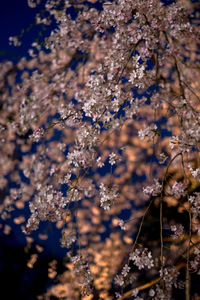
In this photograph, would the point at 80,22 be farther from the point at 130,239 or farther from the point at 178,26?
the point at 130,239

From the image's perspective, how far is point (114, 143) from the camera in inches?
100.0

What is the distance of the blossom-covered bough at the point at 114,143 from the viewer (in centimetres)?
179

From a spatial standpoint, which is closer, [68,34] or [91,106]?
[91,106]

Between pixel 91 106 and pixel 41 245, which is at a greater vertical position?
pixel 91 106

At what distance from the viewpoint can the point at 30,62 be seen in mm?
4766

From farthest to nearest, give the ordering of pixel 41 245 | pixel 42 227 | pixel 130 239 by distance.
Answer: pixel 41 245, pixel 130 239, pixel 42 227

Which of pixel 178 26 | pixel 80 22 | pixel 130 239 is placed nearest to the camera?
pixel 178 26

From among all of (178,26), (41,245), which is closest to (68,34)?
(178,26)

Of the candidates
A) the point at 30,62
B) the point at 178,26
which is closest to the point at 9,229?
the point at 30,62

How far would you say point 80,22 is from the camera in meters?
3.31

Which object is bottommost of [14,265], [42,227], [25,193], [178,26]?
[14,265]

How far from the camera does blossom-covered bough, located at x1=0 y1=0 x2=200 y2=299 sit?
1785 millimetres

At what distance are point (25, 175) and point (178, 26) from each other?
3519mm

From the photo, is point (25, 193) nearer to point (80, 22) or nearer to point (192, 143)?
point (80, 22)
